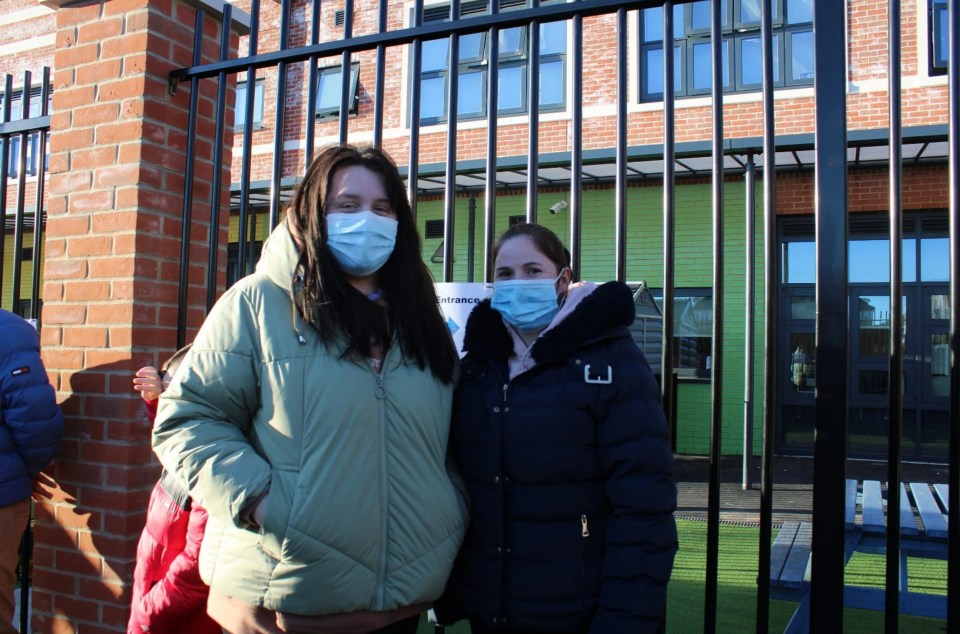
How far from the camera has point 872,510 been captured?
4.26m

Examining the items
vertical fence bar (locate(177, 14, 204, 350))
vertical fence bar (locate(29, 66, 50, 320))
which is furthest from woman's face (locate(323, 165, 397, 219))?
vertical fence bar (locate(29, 66, 50, 320))

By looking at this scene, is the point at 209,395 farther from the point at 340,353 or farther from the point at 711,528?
the point at 711,528

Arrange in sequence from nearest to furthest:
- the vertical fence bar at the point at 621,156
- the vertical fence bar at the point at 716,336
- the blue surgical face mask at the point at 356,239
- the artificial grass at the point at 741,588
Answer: the blue surgical face mask at the point at 356,239, the vertical fence bar at the point at 716,336, the vertical fence bar at the point at 621,156, the artificial grass at the point at 741,588

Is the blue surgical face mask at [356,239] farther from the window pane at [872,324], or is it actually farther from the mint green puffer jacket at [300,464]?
the window pane at [872,324]

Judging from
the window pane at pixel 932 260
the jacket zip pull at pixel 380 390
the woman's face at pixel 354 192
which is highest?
the window pane at pixel 932 260

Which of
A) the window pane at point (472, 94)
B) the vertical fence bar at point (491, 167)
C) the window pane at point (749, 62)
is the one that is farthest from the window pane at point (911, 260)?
the vertical fence bar at point (491, 167)

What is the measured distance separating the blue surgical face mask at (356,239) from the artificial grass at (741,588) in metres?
3.13

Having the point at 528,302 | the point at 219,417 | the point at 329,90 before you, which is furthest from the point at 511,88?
the point at 219,417

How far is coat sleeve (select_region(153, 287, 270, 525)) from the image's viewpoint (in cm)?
172

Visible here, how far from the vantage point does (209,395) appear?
1.77 metres

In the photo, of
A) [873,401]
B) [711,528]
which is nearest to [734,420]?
[873,401]

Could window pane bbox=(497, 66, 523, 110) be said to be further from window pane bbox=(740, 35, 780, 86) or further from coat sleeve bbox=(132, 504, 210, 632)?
coat sleeve bbox=(132, 504, 210, 632)

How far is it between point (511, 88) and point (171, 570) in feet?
38.0

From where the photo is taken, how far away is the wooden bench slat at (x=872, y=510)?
3.96 metres
